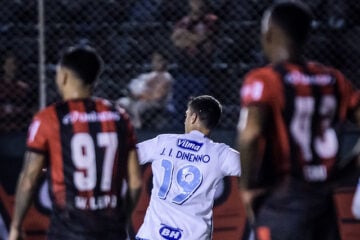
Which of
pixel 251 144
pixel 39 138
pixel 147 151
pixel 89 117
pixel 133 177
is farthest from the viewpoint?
pixel 147 151

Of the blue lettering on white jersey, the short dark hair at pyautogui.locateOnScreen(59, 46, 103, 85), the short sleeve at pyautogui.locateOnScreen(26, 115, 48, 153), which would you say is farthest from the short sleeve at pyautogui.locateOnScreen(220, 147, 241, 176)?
the short sleeve at pyautogui.locateOnScreen(26, 115, 48, 153)

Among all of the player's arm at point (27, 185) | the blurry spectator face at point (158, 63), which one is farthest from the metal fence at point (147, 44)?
the player's arm at point (27, 185)

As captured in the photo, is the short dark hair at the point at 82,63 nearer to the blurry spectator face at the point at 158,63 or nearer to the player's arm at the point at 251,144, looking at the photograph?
the player's arm at the point at 251,144

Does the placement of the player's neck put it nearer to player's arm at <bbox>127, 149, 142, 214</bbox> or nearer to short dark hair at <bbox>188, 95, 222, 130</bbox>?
player's arm at <bbox>127, 149, 142, 214</bbox>

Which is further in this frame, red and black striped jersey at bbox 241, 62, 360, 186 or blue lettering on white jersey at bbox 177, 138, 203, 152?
blue lettering on white jersey at bbox 177, 138, 203, 152

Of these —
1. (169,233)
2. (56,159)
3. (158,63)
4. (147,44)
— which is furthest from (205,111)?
(147,44)

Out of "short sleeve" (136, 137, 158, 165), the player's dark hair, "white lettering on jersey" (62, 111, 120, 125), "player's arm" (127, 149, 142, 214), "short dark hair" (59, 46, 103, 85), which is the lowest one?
"short sleeve" (136, 137, 158, 165)

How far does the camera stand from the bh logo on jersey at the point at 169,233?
7.10m

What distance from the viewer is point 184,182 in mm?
7047

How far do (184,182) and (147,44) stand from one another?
11.3 feet

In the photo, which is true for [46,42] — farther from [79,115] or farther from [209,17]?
[79,115]

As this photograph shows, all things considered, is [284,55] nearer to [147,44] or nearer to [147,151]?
[147,151]

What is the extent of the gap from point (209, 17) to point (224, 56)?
1.30 ft

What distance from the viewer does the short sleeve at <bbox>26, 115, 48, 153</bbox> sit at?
565 centimetres
